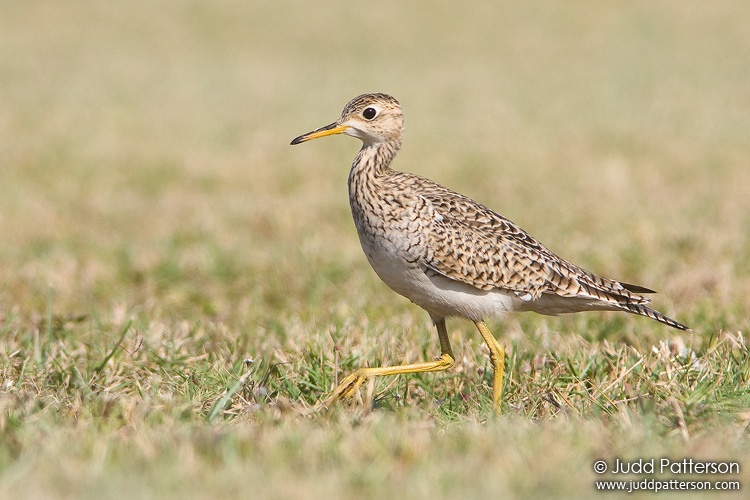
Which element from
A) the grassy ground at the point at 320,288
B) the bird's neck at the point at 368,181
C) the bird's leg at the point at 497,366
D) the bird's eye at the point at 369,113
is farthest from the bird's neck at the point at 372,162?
the bird's leg at the point at 497,366

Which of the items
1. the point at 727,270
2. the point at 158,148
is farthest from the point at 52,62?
the point at 727,270

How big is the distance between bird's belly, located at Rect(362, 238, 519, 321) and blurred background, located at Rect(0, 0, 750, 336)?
1792mm

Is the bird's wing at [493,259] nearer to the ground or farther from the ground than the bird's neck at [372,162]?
nearer to the ground

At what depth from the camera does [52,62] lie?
23422 millimetres

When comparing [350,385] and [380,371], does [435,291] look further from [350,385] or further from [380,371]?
[350,385]

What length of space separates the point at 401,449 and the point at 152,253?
16.7 feet

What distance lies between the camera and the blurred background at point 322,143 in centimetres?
784

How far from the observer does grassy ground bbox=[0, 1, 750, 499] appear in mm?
3533

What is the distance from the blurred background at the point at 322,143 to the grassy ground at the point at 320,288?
56mm

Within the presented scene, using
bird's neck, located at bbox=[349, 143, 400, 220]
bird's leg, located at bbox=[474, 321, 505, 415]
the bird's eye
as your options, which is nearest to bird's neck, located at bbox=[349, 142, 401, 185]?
bird's neck, located at bbox=[349, 143, 400, 220]

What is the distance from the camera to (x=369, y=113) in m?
5.41

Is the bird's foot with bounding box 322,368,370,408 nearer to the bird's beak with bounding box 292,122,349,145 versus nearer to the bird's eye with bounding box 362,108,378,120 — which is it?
the bird's beak with bounding box 292,122,349,145

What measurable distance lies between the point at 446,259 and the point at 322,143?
1099 cm

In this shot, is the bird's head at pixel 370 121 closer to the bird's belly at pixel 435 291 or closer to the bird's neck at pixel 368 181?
the bird's neck at pixel 368 181
